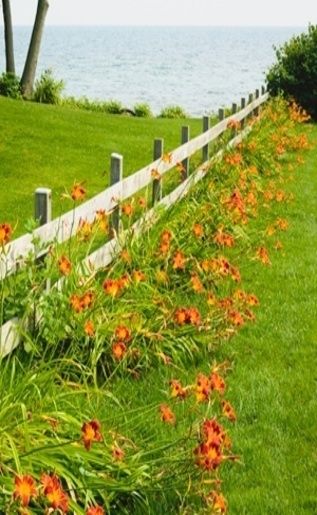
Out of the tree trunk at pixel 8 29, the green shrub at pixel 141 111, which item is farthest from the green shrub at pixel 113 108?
the tree trunk at pixel 8 29

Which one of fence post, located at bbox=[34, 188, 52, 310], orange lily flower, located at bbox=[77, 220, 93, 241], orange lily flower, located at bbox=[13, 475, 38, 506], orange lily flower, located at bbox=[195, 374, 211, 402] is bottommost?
orange lily flower, located at bbox=[195, 374, 211, 402]

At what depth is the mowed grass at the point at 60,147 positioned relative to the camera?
14000 mm

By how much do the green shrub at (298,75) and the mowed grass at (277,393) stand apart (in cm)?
1784

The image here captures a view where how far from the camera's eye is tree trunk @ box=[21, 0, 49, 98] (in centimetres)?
2553

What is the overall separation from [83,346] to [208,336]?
1.12 metres

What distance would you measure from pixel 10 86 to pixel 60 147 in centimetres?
722

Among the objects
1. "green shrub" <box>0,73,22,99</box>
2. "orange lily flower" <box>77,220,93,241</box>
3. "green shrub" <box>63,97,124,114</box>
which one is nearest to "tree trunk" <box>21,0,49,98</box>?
"green shrub" <box>0,73,22,99</box>

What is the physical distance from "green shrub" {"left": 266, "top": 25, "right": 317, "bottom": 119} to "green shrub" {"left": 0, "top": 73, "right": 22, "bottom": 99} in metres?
6.96

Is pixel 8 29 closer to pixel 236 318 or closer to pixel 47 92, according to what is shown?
pixel 47 92

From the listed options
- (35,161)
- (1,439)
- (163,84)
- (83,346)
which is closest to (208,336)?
(83,346)

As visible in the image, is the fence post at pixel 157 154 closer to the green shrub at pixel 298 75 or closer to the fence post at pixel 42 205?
the fence post at pixel 42 205

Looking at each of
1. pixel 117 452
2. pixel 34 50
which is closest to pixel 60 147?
pixel 34 50

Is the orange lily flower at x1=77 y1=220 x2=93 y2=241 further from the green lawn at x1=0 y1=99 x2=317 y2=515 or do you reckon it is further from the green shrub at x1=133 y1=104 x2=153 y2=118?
the green shrub at x1=133 y1=104 x2=153 y2=118

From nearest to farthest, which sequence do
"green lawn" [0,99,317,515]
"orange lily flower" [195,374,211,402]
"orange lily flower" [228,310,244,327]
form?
1. "orange lily flower" [195,374,211,402]
2. "green lawn" [0,99,317,515]
3. "orange lily flower" [228,310,244,327]
